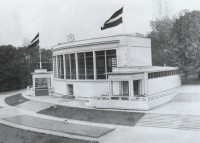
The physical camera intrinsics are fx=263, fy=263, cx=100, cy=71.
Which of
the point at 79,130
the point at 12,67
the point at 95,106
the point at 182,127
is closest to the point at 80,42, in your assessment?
the point at 95,106

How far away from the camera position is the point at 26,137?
19.7 meters

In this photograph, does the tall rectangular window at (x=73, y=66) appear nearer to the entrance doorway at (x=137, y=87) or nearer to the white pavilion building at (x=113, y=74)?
the white pavilion building at (x=113, y=74)

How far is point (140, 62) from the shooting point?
35.5m

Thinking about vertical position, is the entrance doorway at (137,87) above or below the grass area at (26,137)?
above

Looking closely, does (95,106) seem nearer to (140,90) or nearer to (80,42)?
(140,90)

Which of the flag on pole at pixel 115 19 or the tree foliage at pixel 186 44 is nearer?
the flag on pole at pixel 115 19

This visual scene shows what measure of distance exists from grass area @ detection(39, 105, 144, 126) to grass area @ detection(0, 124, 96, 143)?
17.0ft

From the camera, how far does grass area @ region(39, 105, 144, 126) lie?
2247 centimetres

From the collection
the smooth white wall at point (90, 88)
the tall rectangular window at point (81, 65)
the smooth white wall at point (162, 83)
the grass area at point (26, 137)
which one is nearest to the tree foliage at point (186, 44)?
the smooth white wall at point (162, 83)

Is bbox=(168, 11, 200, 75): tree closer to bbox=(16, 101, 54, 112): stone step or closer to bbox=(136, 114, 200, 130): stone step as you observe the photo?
bbox=(136, 114, 200, 130): stone step

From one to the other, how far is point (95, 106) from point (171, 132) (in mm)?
10726

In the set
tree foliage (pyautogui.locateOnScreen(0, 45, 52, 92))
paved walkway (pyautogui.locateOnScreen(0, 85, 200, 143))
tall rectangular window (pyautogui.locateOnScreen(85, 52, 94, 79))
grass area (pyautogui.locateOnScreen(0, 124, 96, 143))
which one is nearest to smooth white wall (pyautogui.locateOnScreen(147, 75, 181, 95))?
paved walkway (pyautogui.locateOnScreen(0, 85, 200, 143))

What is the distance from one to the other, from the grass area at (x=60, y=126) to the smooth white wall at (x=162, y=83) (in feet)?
34.2

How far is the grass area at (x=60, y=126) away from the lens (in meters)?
19.6
